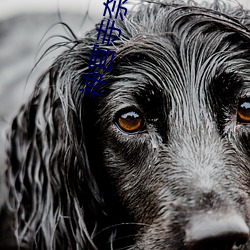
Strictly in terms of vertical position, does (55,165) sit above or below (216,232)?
above

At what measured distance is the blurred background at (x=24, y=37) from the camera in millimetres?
3804

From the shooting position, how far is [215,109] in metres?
3.08

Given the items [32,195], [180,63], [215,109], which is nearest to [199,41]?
[180,63]

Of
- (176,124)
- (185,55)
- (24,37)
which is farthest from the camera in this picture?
(24,37)

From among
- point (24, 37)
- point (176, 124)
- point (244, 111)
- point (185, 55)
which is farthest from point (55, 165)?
point (24, 37)

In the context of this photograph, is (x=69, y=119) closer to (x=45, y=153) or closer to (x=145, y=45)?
(x=45, y=153)

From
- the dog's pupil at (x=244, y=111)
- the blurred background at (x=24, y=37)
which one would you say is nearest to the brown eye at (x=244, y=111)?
the dog's pupil at (x=244, y=111)

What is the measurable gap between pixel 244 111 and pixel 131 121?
1.55 feet

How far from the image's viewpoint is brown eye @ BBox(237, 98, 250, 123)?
3.11m

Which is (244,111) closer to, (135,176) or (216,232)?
(135,176)

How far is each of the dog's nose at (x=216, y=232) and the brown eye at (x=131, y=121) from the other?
527 millimetres

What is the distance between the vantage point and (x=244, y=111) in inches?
123

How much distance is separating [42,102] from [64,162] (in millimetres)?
308

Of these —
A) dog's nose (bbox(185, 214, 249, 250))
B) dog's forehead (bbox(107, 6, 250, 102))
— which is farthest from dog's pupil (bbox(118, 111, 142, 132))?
dog's nose (bbox(185, 214, 249, 250))
